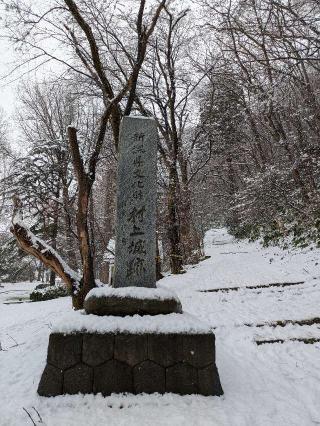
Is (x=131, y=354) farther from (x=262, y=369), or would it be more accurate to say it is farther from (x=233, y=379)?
(x=262, y=369)

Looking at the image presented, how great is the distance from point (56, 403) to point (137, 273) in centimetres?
172

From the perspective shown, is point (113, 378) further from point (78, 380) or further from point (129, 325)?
point (129, 325)

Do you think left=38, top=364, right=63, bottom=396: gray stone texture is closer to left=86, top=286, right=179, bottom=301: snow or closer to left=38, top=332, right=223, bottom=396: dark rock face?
left=38, top=332, right=223, bottom=396: dark rock face

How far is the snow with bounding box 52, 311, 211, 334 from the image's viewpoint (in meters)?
3.20

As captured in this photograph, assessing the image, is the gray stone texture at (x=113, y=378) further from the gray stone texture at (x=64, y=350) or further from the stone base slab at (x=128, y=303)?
the stone base slab at (x=128, y=303)

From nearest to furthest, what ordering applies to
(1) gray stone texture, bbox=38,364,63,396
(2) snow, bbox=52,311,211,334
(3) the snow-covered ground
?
1. (3) the snow-covered ground
2. (1) gray stone texture, bbox=38,364,63,396
3. (2) snow, bbox=52,311,211,334

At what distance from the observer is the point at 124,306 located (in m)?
3.56

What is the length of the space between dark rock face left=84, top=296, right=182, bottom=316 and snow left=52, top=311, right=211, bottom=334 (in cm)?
13

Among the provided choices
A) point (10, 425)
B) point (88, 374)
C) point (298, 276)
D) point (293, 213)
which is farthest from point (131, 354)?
point (293, 213)

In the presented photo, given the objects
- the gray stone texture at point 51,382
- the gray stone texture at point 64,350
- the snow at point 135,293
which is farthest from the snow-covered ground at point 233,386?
the snow at point 135,293

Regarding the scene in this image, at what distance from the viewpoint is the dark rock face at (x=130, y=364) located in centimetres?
308

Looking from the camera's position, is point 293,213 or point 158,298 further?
point 293,213

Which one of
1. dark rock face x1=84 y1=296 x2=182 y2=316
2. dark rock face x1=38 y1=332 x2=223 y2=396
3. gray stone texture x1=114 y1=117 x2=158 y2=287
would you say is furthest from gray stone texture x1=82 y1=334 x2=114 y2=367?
gray stone texture x1=114 y1=117 x2=158 y2=287

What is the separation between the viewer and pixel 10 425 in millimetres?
2613
